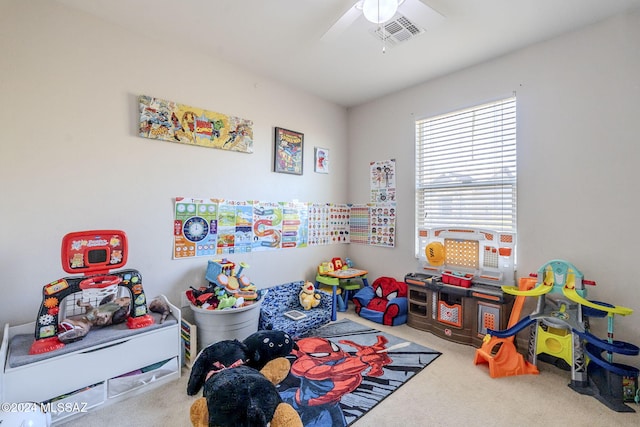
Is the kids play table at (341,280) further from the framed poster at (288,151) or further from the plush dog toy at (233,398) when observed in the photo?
the plush dog toy at (233,398)

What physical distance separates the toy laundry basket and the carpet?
19.3 inches

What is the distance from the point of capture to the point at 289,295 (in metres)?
3.04

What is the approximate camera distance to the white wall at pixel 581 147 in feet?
6.56

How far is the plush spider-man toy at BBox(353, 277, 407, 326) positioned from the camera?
2912mm

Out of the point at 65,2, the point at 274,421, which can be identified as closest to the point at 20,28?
the point at 65,2

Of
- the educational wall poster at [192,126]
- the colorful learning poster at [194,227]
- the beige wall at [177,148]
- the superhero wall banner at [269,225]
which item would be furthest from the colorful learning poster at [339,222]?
the colorful learning poster at [194,227]

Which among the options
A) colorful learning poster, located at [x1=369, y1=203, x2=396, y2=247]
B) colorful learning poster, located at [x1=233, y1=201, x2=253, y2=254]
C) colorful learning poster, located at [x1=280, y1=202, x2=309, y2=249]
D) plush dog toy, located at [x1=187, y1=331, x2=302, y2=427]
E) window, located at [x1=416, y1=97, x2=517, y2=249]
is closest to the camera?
plush dog toy, located at [x1=187, y1=331, x2=302, y2=427]

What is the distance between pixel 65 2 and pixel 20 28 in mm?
327

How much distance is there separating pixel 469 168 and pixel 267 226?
2095 mm

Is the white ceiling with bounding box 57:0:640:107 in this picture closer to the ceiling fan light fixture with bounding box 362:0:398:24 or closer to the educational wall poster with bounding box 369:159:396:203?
the ceiling fan light fixture with bounding box 362:0:398:24

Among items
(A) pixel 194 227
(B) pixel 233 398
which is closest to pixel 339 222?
(A) pixel 194 227

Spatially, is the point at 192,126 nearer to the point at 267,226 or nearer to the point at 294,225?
the point at 267,226

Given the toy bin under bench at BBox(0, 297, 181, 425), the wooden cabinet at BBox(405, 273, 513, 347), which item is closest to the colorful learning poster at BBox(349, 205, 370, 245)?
the wooden cabinet at BBox(405, 273, 513, 347)

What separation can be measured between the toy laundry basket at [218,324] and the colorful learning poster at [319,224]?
1342mm
